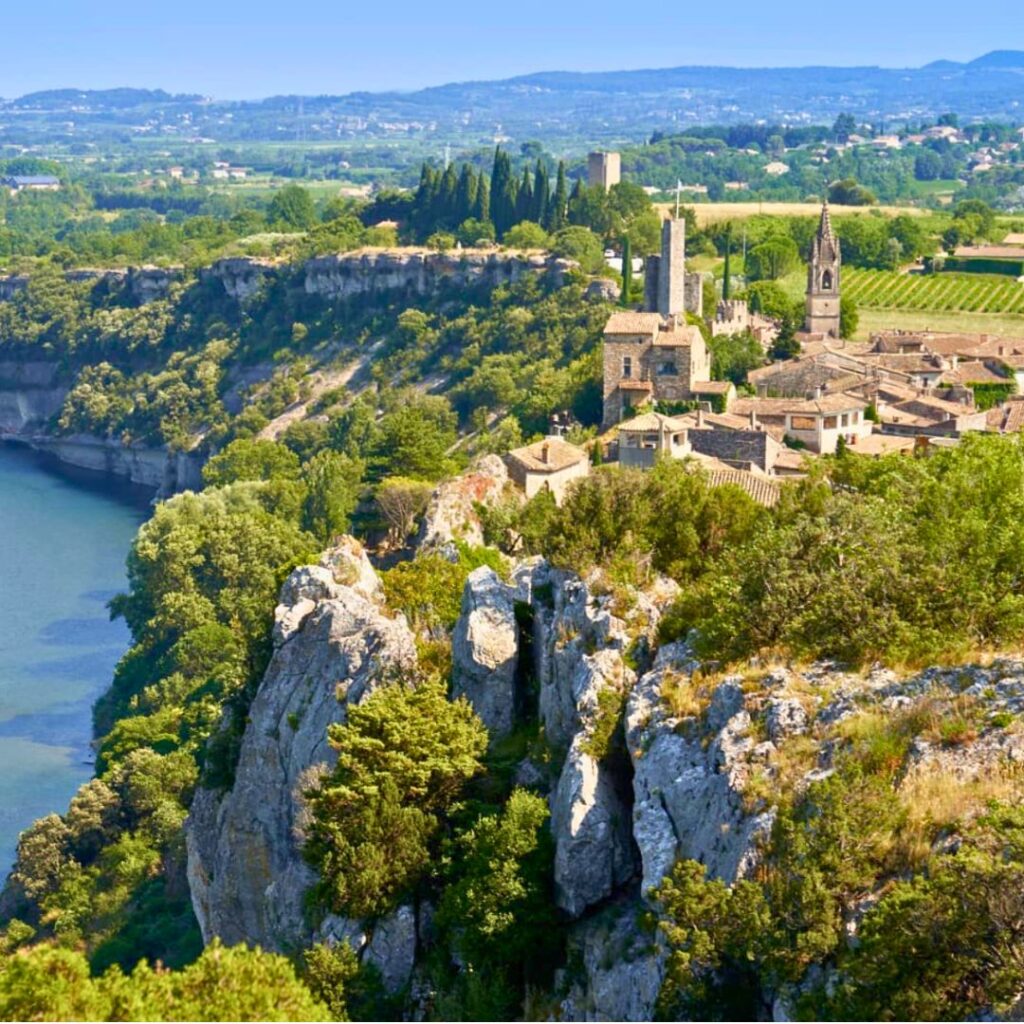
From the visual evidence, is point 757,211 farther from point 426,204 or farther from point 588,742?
point 588,742

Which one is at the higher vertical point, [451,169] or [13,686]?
[451,169]

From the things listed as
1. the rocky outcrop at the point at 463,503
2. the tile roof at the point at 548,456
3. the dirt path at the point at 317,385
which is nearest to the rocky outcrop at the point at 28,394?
the dirt path at the point at 317,385

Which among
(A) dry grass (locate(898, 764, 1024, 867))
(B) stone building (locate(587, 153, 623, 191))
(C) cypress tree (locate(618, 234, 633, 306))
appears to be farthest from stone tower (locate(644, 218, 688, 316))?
(A) dry grass (locate(898, 764, 1024, 867))

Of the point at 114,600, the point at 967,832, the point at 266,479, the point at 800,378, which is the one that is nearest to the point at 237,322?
the point at 266,479

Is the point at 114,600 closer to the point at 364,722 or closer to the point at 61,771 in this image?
the point at 61,771

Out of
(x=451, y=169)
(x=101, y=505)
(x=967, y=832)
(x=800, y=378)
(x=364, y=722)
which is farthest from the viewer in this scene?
(x=451, y=169)

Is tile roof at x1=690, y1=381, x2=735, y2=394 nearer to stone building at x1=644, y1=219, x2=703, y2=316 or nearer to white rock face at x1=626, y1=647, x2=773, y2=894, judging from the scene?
stone building at x1=644, y1=219, x2=703, y2=316
